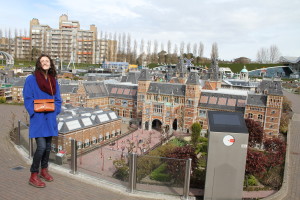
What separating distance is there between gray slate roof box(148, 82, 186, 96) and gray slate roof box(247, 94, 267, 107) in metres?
8.27

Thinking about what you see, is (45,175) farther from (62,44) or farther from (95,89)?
(62,44)

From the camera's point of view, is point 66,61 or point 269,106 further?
point 66,61

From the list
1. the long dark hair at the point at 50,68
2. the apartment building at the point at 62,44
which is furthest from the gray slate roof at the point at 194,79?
the apartment building at the point at 62,44

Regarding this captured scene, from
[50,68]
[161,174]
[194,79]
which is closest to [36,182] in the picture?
[50,68]

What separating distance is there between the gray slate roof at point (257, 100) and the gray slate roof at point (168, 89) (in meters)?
8.27

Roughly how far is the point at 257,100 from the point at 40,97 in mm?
26950

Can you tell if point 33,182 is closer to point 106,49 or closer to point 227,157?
point 227,157

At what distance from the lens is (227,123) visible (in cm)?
758

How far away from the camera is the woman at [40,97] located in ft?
22.7

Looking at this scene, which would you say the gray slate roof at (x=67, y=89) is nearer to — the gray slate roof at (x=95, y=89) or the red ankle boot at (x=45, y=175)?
the gray slate roof at (x=95, y=89)

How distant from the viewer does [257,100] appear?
2909cm

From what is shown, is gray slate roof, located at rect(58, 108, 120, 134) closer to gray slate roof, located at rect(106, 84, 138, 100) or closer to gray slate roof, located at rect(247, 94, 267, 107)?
gray slate roof, located at rect(106, 84, 138, 100)

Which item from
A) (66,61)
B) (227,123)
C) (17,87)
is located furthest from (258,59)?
(227,123)

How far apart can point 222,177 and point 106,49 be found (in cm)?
10107
